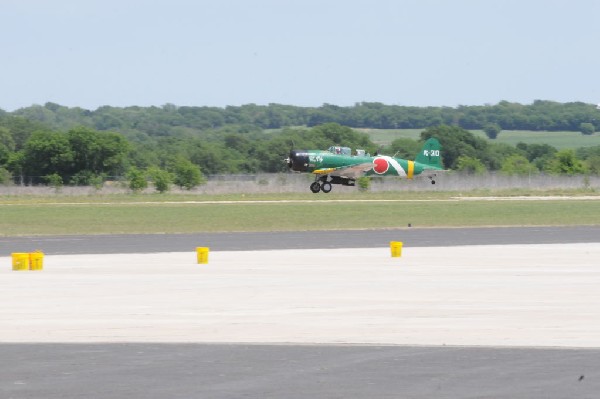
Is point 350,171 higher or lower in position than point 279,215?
higher

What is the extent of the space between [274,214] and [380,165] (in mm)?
29393

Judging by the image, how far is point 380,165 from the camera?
87438 mm

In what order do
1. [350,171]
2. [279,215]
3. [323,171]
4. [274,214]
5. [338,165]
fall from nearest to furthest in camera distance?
[279,215] → [274,214] → [338,165] → [323,171] → [350,171]

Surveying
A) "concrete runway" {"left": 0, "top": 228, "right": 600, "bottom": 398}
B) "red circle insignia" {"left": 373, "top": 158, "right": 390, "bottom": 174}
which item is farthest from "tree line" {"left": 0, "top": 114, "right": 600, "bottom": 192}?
"concrete runway" {"left": 0, "top": 228, "right": 600, "bottom": 398}

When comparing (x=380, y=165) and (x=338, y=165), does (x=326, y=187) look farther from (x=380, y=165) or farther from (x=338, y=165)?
(x=380, y=165)

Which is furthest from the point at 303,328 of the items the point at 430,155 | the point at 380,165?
the point at 430,155

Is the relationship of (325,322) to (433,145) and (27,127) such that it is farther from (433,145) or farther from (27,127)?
(27,127)

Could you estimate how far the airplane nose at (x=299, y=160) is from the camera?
83875 mm

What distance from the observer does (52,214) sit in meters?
59.8

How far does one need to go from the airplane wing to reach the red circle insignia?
24.3 inches

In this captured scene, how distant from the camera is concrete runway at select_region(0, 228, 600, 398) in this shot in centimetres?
1418

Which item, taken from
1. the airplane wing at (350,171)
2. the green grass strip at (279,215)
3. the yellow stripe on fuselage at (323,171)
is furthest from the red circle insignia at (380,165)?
the green grass strip at (279,215)

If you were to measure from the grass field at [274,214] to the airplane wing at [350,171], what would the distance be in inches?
315

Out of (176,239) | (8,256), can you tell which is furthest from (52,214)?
(8,256)
